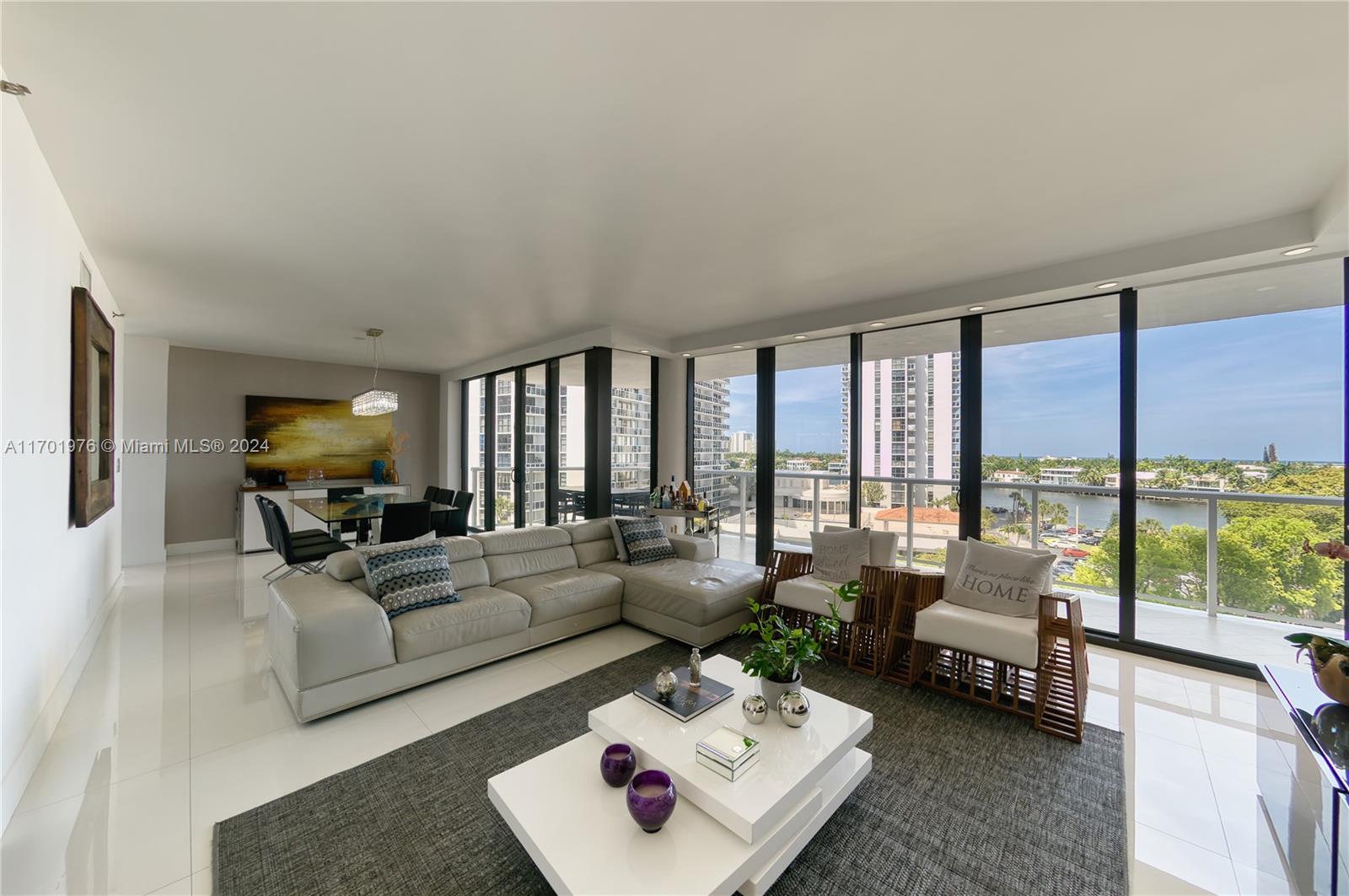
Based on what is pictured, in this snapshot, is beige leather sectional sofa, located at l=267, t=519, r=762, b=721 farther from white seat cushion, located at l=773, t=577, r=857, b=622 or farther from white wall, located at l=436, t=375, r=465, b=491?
white wall, located at l=436, t=375, r=465, b=491

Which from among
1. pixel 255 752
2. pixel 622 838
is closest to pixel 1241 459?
pixel 622 838

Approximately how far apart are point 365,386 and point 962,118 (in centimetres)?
866

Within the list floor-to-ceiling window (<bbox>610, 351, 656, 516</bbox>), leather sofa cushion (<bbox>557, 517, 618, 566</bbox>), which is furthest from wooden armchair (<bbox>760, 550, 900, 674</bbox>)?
floor-to-ceiling window (<bbox>610, 351, 656, 516</bbox>)

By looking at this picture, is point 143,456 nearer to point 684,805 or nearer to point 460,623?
point 460,623

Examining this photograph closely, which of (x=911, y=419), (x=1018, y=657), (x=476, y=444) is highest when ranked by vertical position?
(x=911, y=419)

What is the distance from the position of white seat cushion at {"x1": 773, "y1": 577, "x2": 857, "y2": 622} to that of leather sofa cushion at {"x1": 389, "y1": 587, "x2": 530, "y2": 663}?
1.77 meters

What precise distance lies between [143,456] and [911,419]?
8319 millimetres

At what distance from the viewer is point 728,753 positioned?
1744 mm

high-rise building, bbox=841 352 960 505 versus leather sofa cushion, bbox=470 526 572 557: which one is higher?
high-rise building, bbox=841 352 960 505

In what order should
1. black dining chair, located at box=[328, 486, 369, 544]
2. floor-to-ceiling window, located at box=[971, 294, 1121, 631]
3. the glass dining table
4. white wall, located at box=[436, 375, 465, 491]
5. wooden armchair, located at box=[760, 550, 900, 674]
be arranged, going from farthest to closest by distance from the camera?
white wall, located at box=[436, 375, 465, 491]
black dining chair, located at box=[328, 486, 369, 544]
the glass dining table
floor-to-ceiling window, located at box=[971, 294, 1121, 631]
wooden armchair, located at box=[760, 550, 900, 674]

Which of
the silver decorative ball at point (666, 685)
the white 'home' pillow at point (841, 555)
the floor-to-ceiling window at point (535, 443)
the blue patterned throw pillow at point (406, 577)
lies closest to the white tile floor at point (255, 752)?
the blue patterned throw pillow at point (406, 577)

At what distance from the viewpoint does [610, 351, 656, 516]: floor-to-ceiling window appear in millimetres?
6039

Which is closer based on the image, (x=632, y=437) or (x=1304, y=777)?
(x=1304, y=777)

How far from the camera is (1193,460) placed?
356 centimetres
